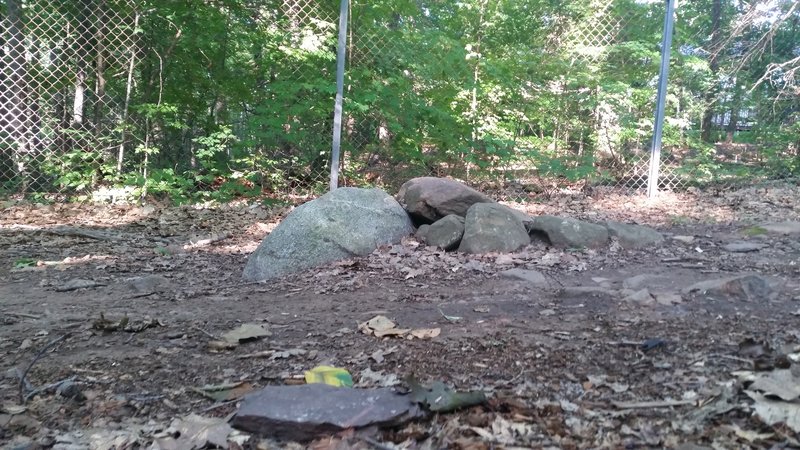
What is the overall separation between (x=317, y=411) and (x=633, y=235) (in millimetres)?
3789

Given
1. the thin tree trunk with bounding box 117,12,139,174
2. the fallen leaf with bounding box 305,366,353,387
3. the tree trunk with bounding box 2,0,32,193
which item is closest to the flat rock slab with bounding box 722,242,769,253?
the fallen leaf with bounding box 305,366,353,387

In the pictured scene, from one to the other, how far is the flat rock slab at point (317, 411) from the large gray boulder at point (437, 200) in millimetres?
3311

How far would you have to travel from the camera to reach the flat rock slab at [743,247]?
4912 millimetres

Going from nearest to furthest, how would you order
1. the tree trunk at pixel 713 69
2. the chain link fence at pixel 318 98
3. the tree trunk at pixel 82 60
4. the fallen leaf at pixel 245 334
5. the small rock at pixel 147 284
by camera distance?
1. the fallen leaf at pixel 245 334
2. the small rock at pixel 147 284
3. the chain link fence at pixel 318 98
4. the tree trunk at pixel 82 60
5. the tree trunk at pixel 713 69

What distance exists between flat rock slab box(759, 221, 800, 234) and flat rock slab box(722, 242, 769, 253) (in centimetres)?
46

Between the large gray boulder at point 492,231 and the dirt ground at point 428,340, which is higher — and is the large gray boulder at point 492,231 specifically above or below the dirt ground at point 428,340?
above

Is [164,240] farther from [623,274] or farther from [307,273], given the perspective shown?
[623,274]

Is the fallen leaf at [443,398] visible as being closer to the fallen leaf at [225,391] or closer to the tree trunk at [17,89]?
the fallen leaf at [225,391]

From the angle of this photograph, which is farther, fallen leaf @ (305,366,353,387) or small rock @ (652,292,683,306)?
small rock @ (652,292,683,306)

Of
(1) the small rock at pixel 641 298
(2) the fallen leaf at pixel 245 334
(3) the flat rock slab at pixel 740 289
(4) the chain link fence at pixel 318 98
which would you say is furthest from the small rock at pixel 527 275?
(4) the chain link fence at pixel 318 98

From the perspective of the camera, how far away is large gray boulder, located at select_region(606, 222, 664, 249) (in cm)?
522

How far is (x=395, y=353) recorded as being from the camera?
304 centimetres

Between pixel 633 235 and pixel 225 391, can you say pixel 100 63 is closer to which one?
pixel 225 391

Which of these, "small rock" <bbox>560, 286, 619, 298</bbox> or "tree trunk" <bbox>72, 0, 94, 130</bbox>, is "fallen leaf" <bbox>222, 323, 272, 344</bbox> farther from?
"tree trunk" <bbox>72, 0, 94, 130</bbox>
